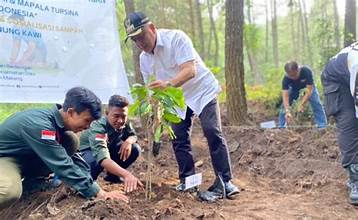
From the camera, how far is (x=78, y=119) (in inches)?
117

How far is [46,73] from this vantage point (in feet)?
13.3

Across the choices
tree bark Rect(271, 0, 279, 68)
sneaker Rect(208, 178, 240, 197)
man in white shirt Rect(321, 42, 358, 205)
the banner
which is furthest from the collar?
tree bark Rect(271, 0, 279, 68)

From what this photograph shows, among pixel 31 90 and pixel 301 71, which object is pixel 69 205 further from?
pixel 301 71

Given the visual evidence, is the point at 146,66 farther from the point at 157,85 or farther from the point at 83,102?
the point at 83,102

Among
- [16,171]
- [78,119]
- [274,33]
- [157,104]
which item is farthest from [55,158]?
A: [274,33]

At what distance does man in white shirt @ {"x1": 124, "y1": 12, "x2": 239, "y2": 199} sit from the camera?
342cm

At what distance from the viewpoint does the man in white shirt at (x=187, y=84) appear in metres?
3.42

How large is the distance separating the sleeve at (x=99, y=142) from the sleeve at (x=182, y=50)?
0.84 meters

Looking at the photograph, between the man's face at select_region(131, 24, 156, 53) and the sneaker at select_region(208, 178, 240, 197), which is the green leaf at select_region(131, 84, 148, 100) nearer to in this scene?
the man's face at select_region(131, 24, 156, 53)

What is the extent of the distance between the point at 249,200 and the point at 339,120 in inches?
36.5

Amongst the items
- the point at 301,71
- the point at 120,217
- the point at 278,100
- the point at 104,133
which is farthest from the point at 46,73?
the point at 278,100

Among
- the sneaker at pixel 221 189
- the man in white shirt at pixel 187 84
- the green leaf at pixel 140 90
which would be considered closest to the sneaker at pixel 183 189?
the man in white shirt at pixel 187 84

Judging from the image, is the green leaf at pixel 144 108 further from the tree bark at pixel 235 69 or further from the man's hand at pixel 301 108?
the man's hand at pixel 301 108

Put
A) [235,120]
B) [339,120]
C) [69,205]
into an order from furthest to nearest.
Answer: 1. [235,120]
2. [339,120]
3. [69,205]
